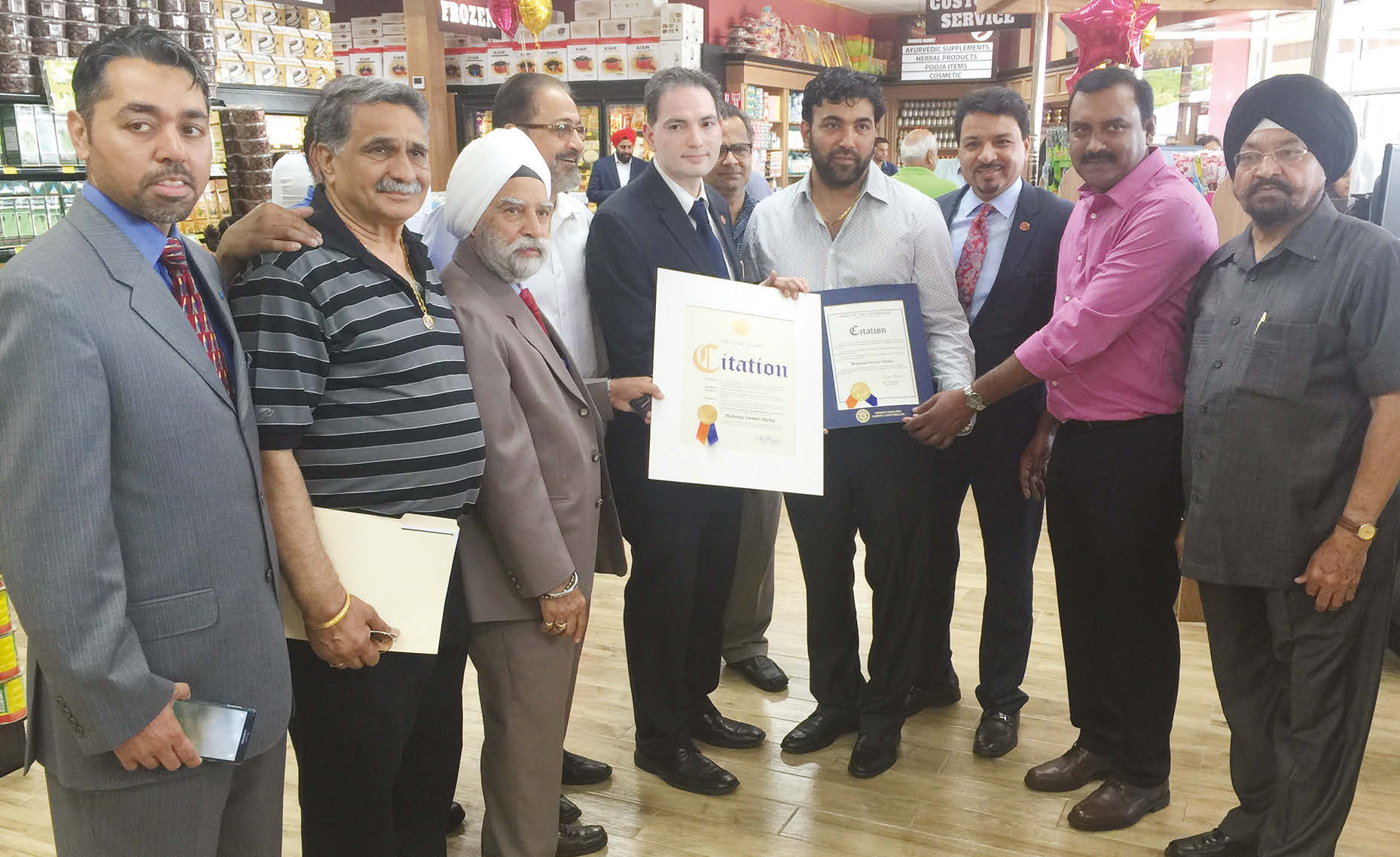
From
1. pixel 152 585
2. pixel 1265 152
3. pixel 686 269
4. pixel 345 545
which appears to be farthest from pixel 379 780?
pixel 1265 152

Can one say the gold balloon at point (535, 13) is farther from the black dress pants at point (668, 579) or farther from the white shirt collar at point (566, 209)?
the black dress pants at point (668, 579)

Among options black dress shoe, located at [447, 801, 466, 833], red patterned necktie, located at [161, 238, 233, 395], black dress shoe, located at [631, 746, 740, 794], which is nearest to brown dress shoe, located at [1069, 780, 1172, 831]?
black dress shoe, located at [631, 746, 740, 794]

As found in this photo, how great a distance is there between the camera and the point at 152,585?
4.60 feet

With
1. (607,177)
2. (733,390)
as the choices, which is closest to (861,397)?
(733,390)

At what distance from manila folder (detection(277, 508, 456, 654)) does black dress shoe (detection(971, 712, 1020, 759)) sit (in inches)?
71.1

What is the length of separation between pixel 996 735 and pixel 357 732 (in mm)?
1898

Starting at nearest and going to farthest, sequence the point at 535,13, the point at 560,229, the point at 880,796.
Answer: the point at 560,229
the point at 880,796
the point at 535,13

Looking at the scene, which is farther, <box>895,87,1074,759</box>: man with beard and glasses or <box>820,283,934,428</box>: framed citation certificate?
<box>895,87,1074,759</box>: man with beard and glasses

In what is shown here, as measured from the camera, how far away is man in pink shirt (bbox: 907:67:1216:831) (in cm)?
246

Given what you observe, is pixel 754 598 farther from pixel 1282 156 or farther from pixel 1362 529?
pixel 1282 156

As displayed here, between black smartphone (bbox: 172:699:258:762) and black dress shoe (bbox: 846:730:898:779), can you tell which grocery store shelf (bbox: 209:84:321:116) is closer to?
black dress shoe (bbox: 846:730:898:779)

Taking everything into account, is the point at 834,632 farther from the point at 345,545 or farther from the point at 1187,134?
the point at 1187,134

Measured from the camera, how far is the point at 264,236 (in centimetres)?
170

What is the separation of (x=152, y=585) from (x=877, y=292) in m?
1.86
